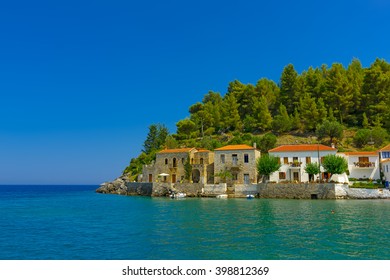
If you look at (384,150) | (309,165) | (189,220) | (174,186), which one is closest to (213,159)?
(174,186)

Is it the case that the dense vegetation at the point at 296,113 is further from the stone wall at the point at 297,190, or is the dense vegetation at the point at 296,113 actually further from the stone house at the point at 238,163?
the stone wall at the point at 297,190

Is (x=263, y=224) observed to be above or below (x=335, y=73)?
below

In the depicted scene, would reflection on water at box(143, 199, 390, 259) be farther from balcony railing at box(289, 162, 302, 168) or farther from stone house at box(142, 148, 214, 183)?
stone house at box(142, 148, 214, 183)

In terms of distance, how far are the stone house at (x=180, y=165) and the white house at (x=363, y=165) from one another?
19212 millimetres

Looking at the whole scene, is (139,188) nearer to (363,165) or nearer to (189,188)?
(189,188)

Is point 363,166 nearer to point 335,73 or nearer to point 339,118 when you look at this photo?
point 339,118

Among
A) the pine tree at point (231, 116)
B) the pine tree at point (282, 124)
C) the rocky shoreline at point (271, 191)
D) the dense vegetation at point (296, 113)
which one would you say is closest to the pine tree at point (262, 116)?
the dense vegetation at point (296, 113)

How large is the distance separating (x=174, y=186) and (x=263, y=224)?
28.5 meters

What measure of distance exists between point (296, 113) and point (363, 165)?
23.5 metres

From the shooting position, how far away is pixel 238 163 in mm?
47531

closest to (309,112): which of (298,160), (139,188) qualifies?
(298,160)

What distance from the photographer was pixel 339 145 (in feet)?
183

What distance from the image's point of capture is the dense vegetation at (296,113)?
2286 inches

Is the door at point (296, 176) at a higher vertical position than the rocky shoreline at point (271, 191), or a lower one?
higher
